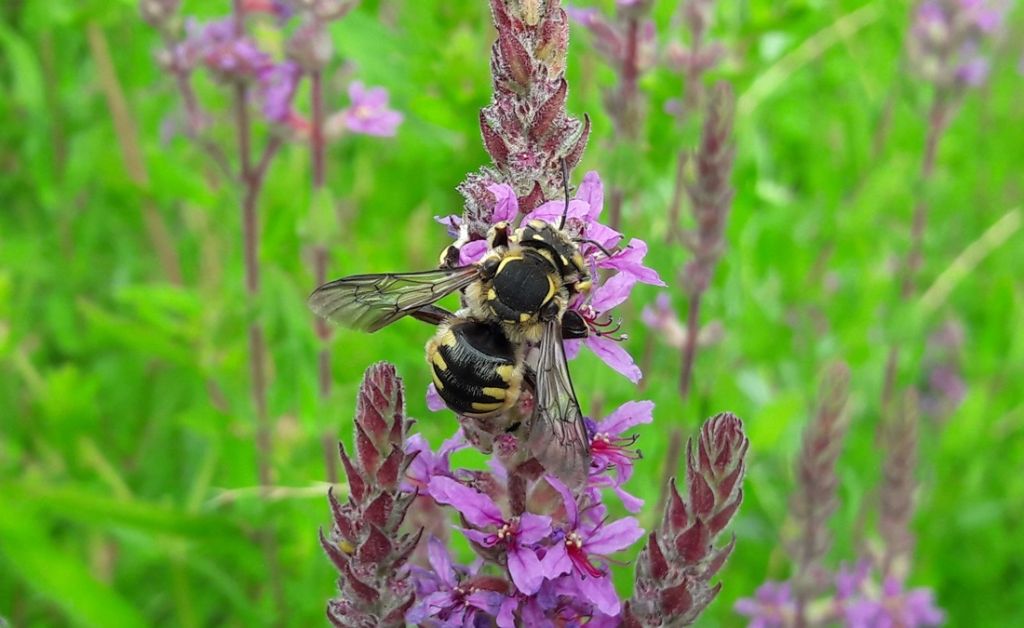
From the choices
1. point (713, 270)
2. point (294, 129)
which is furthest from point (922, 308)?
point (294, 129)

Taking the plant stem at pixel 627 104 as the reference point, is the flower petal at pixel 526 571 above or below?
below

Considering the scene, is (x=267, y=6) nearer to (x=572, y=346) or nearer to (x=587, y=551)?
(x=572, y=346)

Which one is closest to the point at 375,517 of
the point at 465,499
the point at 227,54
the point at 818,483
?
the point at 465,499

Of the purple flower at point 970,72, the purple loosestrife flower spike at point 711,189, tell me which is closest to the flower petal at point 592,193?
the purple loosestrife flower spike at point 711,189

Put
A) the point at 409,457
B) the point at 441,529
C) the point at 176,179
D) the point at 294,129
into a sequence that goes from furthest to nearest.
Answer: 1. the point at 176,179
2. the point at 294,129
3. the point at 441,529
4. the point at 409,457

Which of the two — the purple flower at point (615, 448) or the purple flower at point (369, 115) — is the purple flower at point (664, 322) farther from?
the purple flower at point (615, 448)

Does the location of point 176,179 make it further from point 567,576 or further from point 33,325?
point 567,576

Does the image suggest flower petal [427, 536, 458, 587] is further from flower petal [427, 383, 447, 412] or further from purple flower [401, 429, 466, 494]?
flower petal [427, 383, 447, 412]
